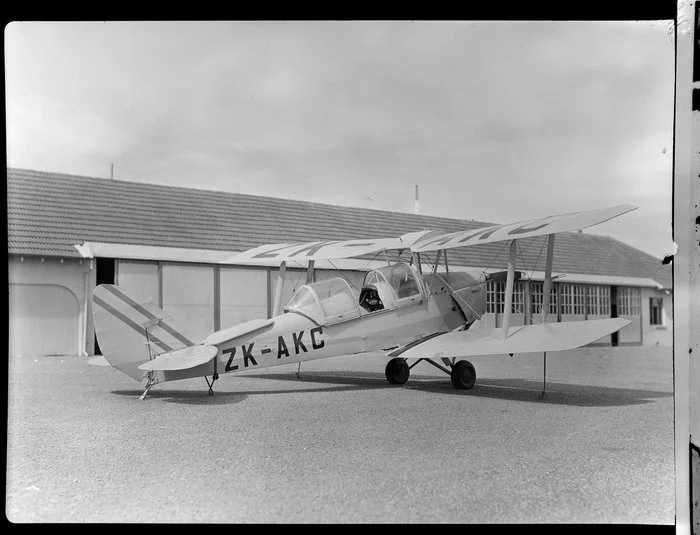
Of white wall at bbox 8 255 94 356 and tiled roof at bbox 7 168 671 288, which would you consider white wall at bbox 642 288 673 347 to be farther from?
white wall at bbox 8 255 94 356

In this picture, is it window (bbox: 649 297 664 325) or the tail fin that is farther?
window (bbox: 649 297 664 325)

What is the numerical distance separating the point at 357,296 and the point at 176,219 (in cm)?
975

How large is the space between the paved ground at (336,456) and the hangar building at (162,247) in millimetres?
7045

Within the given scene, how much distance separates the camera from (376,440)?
5980 mm

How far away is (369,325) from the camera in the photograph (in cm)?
1031

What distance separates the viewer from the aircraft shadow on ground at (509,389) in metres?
9.15

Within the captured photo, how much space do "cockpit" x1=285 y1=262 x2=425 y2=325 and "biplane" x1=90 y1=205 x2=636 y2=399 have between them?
2cm

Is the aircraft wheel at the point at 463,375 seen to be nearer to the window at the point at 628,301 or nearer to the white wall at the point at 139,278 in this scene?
the white wall at the point at 139,278

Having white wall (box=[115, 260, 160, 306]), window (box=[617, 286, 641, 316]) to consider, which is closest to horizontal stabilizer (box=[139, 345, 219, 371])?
white wall (box=[115, 260, 160, 306])

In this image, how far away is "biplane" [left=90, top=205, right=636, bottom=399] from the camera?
27.5 ft

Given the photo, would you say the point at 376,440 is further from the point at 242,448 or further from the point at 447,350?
the point at 447,350

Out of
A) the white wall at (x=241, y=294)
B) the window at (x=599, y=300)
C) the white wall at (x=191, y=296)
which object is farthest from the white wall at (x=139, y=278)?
the window at (x=599, y=300)

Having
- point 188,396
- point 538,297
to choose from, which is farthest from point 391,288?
point 538,297
